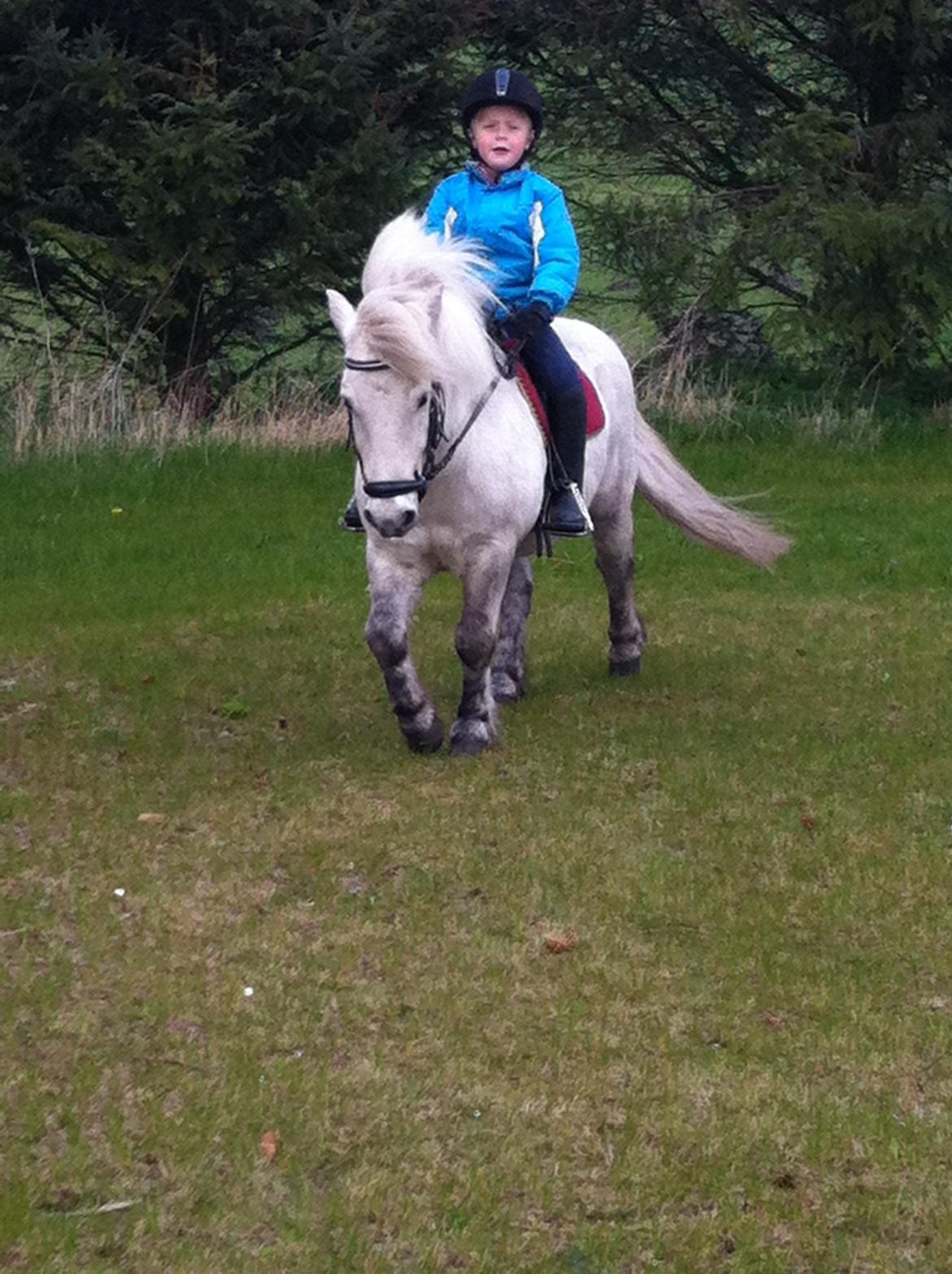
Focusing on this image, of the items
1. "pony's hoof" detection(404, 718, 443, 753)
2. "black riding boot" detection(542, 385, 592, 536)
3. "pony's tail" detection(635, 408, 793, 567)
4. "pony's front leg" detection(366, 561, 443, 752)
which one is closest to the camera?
"pony's front leg" detection(366, 561, 443, 752)

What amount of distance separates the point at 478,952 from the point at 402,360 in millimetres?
2336

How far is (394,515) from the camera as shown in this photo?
7105mm

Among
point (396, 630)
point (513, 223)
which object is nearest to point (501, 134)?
point (513, 223)

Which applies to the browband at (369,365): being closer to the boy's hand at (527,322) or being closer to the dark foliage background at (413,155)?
the boy's hand at (527,322)

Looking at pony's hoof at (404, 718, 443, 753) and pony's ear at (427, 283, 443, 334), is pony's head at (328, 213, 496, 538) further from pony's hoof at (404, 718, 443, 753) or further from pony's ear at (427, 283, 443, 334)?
pony's hoof at (404, 718, 443, 753)

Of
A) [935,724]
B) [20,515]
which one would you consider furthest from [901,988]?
[20,515]

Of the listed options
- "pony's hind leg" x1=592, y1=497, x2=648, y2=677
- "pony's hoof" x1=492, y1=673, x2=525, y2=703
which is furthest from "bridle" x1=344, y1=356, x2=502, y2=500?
"pony's hind leg" x1=592, y1=497, x2=648, y2=677

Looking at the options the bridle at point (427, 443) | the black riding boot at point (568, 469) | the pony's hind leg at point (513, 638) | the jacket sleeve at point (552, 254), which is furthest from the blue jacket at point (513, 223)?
the pony's hind leg at point (513, 638)

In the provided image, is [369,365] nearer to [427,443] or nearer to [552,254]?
[427,443]

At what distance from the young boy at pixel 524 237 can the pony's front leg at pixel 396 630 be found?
0.33 metres

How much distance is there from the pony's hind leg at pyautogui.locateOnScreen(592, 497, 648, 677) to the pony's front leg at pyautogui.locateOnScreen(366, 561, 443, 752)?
6.07 feet

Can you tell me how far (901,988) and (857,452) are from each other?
11.5m

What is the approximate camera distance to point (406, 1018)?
17.5 feet

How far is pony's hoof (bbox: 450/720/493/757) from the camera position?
8.10 m
